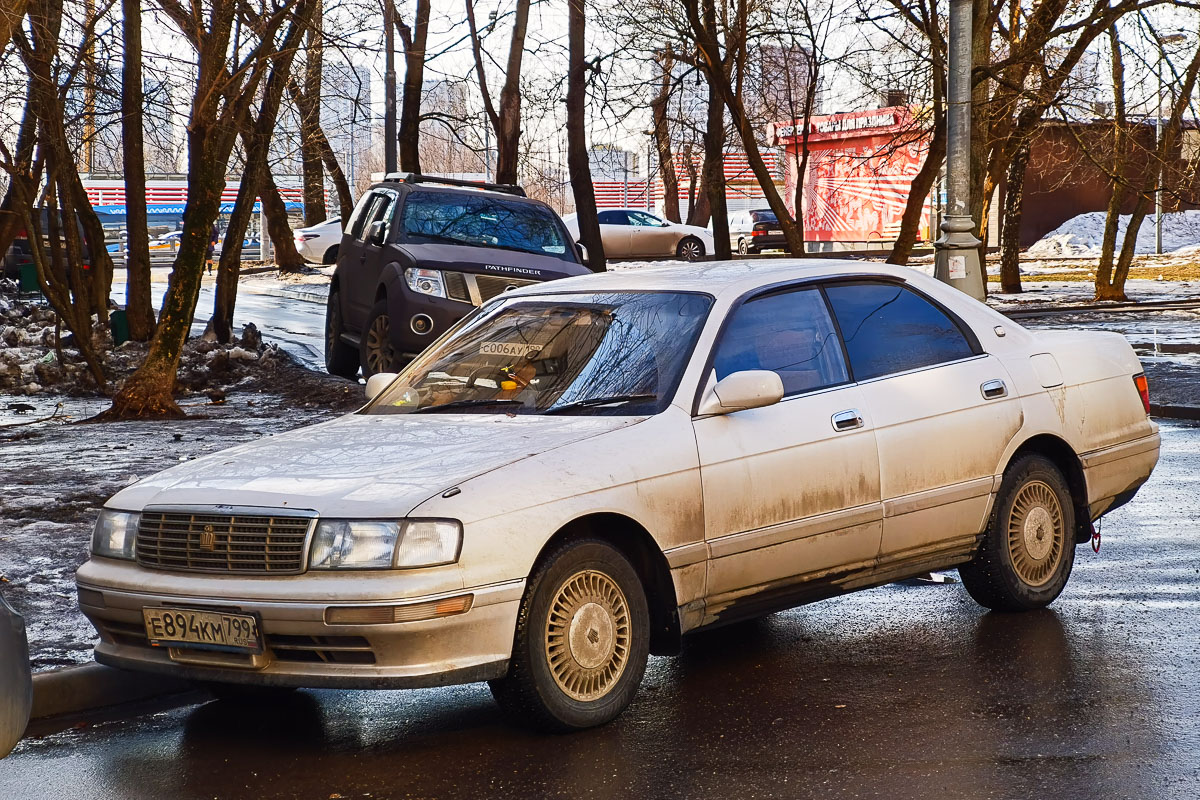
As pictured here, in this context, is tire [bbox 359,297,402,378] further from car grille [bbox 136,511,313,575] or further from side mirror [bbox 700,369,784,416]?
car grille [bbox 136,511,313,575]

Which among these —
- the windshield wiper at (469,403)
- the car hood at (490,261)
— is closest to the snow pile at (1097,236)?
the car hood at (490,261)

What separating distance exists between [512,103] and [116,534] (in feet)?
76.6

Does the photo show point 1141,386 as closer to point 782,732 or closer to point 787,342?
point 787,342

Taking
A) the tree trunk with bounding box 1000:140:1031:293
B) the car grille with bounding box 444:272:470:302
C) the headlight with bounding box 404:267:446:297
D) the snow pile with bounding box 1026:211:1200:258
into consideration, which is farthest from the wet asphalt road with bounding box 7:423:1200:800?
the snow pile with bounding box 1026:211:1200:258

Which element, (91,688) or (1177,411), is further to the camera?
(1177,411)

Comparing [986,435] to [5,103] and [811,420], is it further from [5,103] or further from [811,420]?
[5,103]

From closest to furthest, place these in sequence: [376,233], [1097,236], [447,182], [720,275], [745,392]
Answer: [745,392]
[720,275]
[376,233]
[447,182]
[1097,236]

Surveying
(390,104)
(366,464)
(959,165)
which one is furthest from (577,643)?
(390,104)

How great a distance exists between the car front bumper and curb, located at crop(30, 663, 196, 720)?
3.34 feet

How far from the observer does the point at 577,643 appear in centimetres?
521

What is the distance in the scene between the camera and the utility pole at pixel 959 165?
12.9 m

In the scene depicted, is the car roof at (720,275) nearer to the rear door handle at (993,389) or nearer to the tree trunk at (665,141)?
the rear door handle at (993,389)

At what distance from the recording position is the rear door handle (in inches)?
266

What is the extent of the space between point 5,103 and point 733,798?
607 inches
